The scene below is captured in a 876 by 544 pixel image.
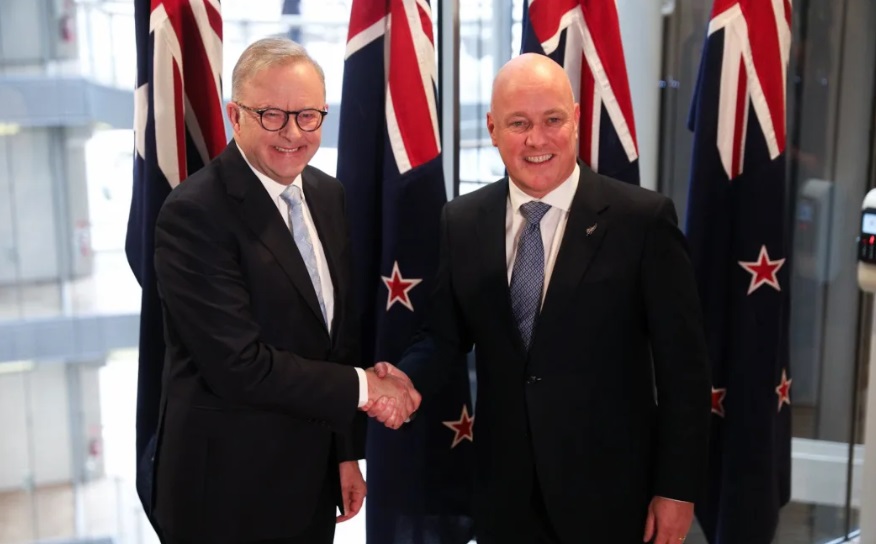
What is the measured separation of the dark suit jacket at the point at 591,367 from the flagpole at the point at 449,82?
1054 mm

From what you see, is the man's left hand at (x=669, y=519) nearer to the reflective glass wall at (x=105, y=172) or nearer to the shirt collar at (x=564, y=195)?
the shirt collar at (x=564, y=195)

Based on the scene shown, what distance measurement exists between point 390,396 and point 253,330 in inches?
15.7

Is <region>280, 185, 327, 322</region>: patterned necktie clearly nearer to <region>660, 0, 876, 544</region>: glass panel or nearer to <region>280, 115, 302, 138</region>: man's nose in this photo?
<region>280, 115, 302, 138</region>: man's nose

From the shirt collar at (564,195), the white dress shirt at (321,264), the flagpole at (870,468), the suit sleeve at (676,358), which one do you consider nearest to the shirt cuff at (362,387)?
the white dress shirt at (321,264)

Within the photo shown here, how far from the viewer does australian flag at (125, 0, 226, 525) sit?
98.7 inches

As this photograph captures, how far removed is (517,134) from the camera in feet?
7.16

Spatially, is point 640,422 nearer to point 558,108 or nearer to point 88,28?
point 558,108

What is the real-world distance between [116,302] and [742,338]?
6.14 feet

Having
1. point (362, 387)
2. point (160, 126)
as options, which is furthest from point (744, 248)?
point (160, 126)

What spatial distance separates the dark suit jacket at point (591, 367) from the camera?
85.4 inches

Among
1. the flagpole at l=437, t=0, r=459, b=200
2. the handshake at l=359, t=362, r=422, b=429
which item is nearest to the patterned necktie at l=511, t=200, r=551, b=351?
the handshake at l=359, t=362, r=422, b=429

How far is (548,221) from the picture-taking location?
7.43 feet

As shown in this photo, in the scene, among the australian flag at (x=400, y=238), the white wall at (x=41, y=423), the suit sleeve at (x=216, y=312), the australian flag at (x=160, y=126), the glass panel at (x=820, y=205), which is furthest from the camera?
the glass panel at (x=820, y=205)

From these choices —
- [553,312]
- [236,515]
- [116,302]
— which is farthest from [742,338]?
[116,302]
